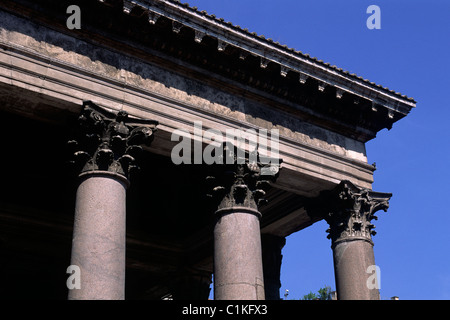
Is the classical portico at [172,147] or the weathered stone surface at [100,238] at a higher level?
the classical portico at [172,147]

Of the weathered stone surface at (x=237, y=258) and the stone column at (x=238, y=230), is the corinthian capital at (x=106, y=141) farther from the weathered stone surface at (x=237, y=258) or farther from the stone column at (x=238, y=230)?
the weathered stone surface at (x=237, y=258)

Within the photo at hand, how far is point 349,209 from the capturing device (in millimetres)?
15797

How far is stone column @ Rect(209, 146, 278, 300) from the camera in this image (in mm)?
12984

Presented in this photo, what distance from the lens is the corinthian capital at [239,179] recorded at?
1386 centimetres

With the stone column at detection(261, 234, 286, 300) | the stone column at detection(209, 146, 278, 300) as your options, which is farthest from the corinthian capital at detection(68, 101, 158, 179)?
the stone column at detection(261, 234, 286, 300)

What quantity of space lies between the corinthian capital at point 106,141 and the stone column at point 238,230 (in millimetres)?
2045

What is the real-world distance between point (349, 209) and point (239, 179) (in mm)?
3271

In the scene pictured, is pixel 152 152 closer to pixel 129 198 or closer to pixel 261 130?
pixel 261 130
